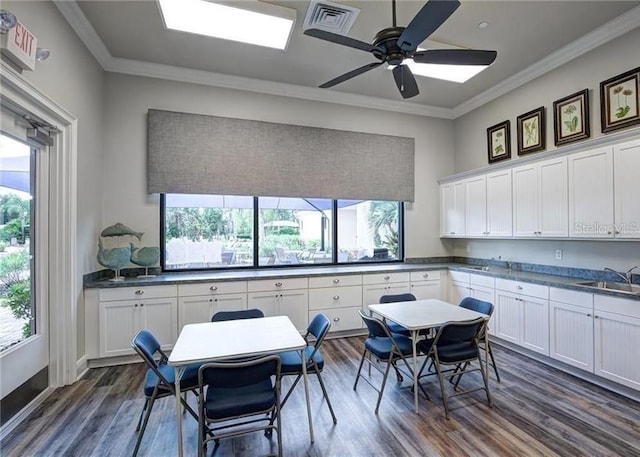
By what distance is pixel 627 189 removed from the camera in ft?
9.27

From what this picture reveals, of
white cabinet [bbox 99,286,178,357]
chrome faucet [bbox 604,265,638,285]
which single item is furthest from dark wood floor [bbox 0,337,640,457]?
chrome faucet [bbox 604,265,638,285]

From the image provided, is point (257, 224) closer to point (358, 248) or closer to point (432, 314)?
point (358, 248)

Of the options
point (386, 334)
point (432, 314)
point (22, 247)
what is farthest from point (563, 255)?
point (22, 247)

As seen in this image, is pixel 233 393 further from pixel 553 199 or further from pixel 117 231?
pixel 553 199

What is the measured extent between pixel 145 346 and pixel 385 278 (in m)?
3.04

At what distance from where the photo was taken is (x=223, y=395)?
6.32ft

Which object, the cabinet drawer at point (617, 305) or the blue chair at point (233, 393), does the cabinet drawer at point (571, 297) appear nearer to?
the cabinet drawer at point (617, 305)

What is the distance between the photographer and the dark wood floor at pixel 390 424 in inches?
81.4

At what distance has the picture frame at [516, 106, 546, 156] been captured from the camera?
3840 millimetres

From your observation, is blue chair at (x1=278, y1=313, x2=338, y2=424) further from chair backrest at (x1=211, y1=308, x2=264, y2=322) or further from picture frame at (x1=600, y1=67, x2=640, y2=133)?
picture frame at (x1=600, y1=67, x2=640, y2=133)

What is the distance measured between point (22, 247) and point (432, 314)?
345cm

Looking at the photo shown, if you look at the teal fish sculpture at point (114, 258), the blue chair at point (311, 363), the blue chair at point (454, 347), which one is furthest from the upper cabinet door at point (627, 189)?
the teal fish sculpture at point (114, 258)

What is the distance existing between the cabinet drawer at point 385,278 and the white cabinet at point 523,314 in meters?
1.15

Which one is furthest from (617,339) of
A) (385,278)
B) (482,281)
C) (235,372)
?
(235,372)
